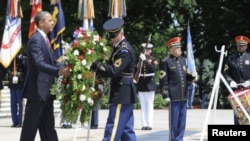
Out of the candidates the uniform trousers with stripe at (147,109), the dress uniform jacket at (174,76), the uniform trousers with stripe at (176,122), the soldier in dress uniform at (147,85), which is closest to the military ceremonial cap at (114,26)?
the dress uniform jacket at (174,76)

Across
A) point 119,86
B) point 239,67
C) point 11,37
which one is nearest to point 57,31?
point 11,37

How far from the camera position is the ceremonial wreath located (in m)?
7.93

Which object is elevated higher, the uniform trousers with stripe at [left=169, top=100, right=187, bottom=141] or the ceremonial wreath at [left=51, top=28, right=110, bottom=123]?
the ceremonial wreath at [left=51, top=28, right=110, bottom=123]

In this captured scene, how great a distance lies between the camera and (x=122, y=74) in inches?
324

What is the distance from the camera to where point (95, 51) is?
8.12 metres

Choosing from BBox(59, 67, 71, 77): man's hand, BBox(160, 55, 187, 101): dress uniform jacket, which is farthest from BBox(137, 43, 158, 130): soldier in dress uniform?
BBox(59, 67, 71, 77): man's hand

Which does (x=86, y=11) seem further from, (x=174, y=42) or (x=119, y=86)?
(x=119, y=86)

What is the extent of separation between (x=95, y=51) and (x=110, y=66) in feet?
1.04

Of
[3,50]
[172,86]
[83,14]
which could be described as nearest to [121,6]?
[83,14]

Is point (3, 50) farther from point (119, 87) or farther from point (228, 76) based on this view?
point (119, 87)

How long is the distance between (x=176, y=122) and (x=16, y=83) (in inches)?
250

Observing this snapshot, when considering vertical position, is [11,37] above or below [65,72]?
above

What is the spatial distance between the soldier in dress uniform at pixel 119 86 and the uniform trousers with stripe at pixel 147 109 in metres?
6.01

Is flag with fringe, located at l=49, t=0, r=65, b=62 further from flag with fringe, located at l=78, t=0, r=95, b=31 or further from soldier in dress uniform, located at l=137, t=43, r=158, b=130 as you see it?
soldier in dress uniform, located at l=137, t=43, r=158, b=130
